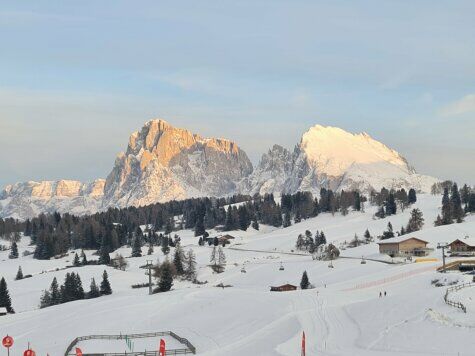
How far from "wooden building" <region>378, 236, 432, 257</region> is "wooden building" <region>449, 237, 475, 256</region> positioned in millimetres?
9151

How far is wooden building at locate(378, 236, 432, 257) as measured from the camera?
126m

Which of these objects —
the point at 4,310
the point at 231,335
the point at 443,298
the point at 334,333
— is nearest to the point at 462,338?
the point at 334,333

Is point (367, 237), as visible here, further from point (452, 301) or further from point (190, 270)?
point (452, 301)

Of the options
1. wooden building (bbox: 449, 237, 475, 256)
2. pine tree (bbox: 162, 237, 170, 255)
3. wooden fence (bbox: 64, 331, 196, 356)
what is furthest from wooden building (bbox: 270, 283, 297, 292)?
pine tree (bbox: 162, 237, 170, 255)

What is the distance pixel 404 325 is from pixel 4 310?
188 ft

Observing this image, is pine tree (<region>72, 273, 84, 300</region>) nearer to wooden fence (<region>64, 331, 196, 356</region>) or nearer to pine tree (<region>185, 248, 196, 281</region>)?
pine tree (<region>185, 248, 196, 281</region>)

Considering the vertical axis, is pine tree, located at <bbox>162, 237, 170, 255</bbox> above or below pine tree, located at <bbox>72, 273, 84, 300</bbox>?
above

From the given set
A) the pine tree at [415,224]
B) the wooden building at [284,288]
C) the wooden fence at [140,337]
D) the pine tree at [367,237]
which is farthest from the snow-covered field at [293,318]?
the pine tree at [415,224]

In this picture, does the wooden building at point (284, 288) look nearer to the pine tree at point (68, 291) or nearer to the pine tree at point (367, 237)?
the pine tree at point (68, 291)

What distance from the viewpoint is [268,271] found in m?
129

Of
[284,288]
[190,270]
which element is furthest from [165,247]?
[284,288]

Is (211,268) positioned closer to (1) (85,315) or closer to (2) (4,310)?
(2) (4,310)

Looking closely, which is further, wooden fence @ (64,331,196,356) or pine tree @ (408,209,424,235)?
pine tree @ (408,209,424,235)

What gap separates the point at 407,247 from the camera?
128 meters
